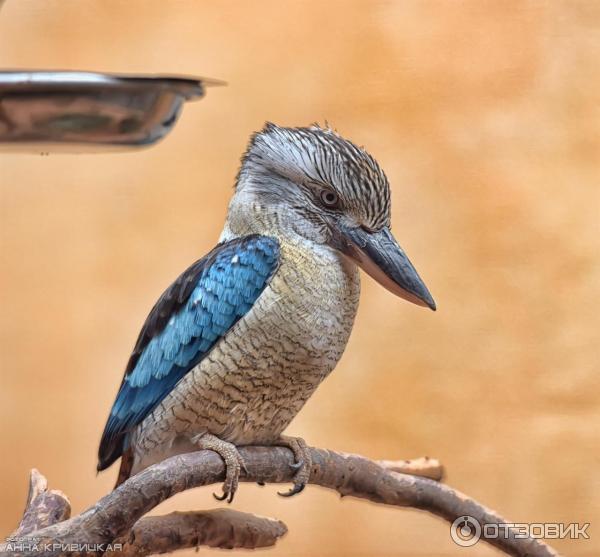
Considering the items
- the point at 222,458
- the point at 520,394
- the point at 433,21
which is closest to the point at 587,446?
the point at 520,394

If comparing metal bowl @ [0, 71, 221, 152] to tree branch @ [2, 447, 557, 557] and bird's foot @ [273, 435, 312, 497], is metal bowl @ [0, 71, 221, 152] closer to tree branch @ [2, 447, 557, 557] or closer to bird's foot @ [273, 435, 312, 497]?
tree branch @ [2, 447, 557, 557]

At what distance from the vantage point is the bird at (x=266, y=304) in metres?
1.06

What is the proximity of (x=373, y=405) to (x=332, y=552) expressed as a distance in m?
0.32

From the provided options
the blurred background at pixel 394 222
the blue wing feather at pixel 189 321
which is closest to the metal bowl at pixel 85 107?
the blue wing feather at pixel 189 321

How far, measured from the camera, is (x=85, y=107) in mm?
566

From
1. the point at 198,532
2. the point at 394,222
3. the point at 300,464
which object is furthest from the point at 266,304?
the point at 394,222

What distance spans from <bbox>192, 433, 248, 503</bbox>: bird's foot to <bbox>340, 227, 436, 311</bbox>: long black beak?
0.87 ft

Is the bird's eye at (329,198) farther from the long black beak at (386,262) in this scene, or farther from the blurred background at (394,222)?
the blurred background at (394,222)

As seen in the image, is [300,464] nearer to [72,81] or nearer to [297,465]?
[297,465]

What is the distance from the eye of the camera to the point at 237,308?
1.06 m

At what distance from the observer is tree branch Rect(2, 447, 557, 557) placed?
0.92m

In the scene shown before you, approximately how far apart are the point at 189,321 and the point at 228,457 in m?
0.16

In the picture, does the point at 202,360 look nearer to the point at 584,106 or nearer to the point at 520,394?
the point at 520,394

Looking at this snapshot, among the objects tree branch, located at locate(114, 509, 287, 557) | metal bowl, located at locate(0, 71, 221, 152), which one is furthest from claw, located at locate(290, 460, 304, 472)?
metal bowl, located at locate(0, 71, 221, 152)
